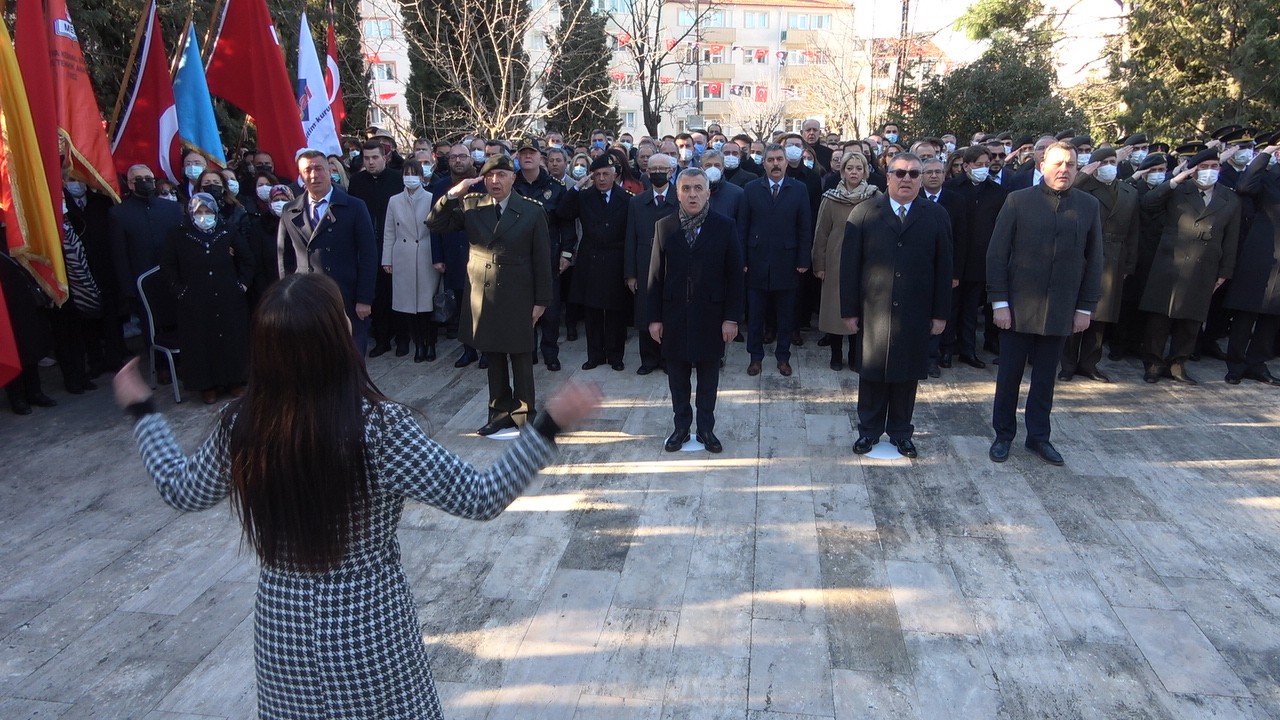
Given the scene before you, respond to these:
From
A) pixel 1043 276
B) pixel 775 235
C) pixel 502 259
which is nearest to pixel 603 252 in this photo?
pixel 775 235

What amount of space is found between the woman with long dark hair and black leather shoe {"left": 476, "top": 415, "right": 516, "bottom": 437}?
4.18 metres

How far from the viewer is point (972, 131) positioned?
16766mm

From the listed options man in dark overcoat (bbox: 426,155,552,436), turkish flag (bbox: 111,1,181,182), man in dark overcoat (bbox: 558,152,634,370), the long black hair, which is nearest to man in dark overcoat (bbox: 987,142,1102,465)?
man in dark overcoat (bbox: 426,155,552,436)

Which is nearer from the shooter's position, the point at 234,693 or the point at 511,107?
the point at 234,693

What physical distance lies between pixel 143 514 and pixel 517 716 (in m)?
3.22

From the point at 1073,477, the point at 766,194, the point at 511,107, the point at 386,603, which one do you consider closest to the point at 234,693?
the point at 386,603

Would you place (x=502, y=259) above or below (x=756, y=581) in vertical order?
above

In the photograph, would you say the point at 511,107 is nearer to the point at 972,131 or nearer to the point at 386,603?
the point at 972,131

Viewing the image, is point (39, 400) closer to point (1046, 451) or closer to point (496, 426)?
point (496, 426)

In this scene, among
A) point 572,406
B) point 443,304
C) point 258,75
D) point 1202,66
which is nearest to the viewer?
point 572,406

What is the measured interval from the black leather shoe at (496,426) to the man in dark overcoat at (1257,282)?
6.53 m

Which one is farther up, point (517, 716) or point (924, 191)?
point (924, 191)

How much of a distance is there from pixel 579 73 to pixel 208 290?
1600cm

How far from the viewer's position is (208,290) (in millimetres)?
6836
